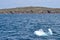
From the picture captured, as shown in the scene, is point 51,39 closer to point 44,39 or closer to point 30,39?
point 44,39

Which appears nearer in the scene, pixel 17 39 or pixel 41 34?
pixel 17 39

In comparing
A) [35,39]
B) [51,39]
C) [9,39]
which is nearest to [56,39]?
[51,39]

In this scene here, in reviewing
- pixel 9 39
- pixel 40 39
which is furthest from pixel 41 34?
pixel 9 39

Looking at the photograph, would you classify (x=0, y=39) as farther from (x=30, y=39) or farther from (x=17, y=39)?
(x=30, y=39)

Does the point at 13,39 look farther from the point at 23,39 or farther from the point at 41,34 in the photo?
the point at 41,34

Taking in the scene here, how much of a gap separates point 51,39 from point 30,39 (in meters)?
2.94

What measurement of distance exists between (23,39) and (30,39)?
1.00 m

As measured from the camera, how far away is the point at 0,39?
2739 cm

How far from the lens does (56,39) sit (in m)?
27.5

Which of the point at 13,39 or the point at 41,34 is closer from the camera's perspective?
the point at 13,39

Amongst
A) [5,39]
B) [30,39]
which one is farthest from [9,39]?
[30,39]

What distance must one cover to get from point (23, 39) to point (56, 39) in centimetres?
462

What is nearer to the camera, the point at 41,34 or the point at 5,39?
the point at 5,39

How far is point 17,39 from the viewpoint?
27703 mm
